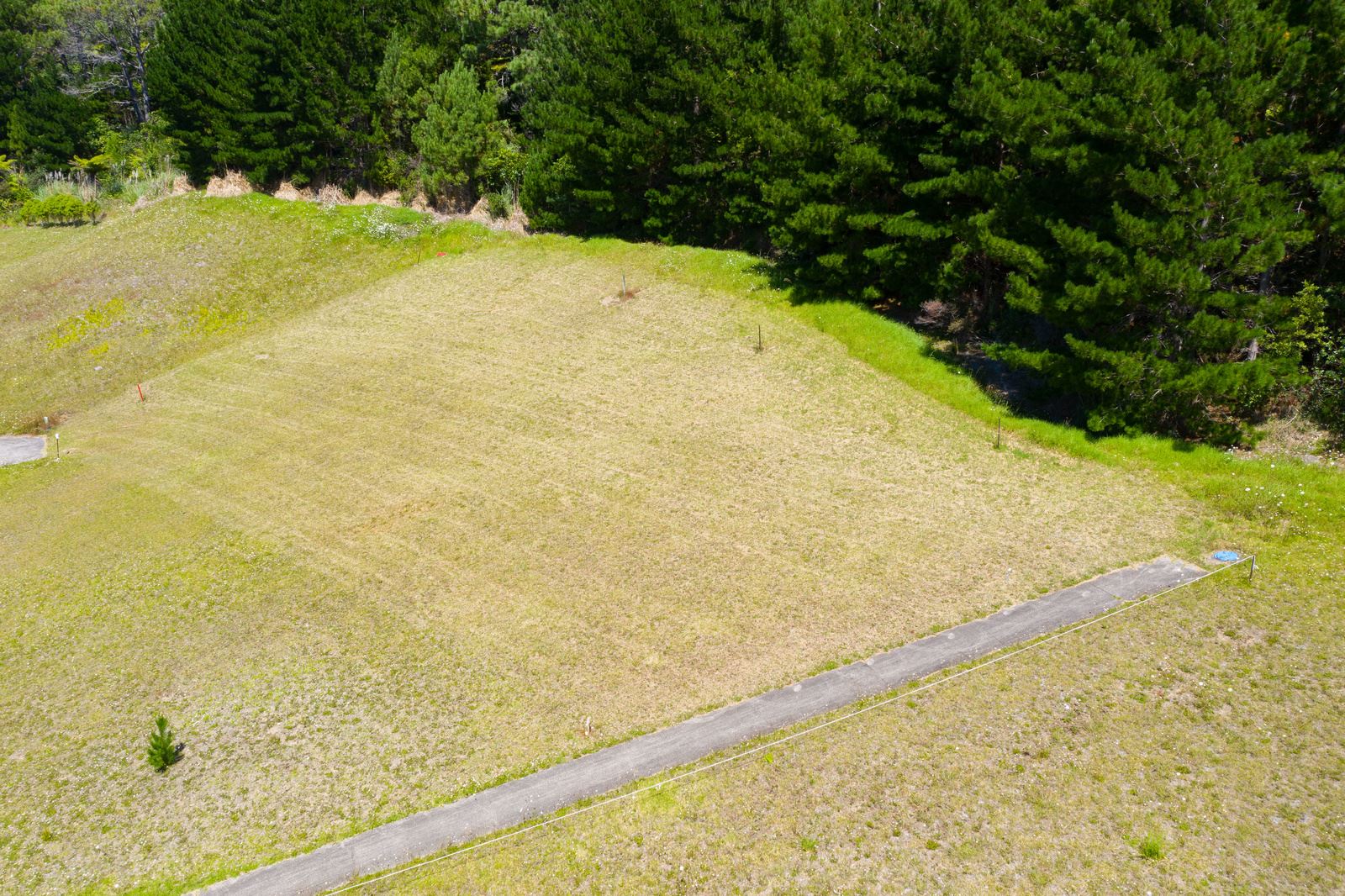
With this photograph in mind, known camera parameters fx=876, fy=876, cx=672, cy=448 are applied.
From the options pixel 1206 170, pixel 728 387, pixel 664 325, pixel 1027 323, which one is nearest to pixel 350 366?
pixel 664 325

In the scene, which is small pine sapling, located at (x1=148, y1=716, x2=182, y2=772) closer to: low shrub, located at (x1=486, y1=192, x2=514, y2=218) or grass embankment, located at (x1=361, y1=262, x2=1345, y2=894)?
grass embankment, located at (x1=361, y1=262, x2=1345, y2=894)

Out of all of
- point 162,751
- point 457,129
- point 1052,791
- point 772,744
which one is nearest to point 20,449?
point 162,751

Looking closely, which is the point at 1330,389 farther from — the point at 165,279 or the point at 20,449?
the point at 165,279

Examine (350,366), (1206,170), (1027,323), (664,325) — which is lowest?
(350,366)

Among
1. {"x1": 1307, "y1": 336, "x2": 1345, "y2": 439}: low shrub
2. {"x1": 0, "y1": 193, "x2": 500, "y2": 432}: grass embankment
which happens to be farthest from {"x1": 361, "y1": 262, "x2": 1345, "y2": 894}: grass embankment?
{"x1": 0, "y1": 193, "x2": 500, "y2": 432}: grass embankment

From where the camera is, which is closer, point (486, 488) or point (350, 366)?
point (486, 488)

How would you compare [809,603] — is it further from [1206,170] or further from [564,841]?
[1206,170]

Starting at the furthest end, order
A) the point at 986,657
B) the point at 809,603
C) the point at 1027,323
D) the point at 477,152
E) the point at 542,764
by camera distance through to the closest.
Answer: the point at 477,152 < the point at 1027,323 < the point at 809,603 < the point at 986,657 < the point at 542,764
